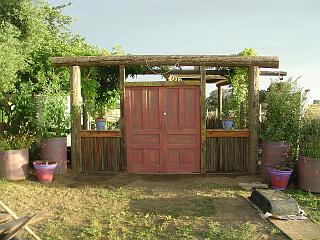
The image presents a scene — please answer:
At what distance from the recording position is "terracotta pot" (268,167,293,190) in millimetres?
6816

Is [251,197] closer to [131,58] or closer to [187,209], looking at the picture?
[187,209]

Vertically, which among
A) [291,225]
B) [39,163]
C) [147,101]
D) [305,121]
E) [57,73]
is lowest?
[291,225]

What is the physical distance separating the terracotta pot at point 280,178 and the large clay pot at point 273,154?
18.6 inches

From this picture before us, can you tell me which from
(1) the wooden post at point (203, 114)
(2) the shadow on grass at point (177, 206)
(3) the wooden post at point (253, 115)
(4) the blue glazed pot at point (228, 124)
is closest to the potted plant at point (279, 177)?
(3) the wooden post at point (253, 115)

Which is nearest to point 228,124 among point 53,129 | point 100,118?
point 100,118

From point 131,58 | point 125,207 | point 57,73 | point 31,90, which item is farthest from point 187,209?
point 57,73

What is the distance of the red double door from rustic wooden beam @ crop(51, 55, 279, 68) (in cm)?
63

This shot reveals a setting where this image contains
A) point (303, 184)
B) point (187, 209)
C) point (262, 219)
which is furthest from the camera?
point (303, 184)

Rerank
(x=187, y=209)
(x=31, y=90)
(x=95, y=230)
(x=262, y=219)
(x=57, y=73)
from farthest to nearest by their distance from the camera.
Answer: (x=57, y=73), (x=31, y=90), (x=187, y=209), (x=262, y=219), (x=95, y=230)

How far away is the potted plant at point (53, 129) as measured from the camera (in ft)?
25.9

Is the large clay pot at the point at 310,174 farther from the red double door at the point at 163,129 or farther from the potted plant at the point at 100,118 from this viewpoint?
the potted plant at the point at 100,118

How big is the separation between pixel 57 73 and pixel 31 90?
1.35m

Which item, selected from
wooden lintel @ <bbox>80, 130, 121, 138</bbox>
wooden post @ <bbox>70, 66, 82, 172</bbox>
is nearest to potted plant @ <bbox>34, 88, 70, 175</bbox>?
wooden post @ <bbox>70, 66, 82, 172</bbox>

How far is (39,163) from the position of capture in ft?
24.9
